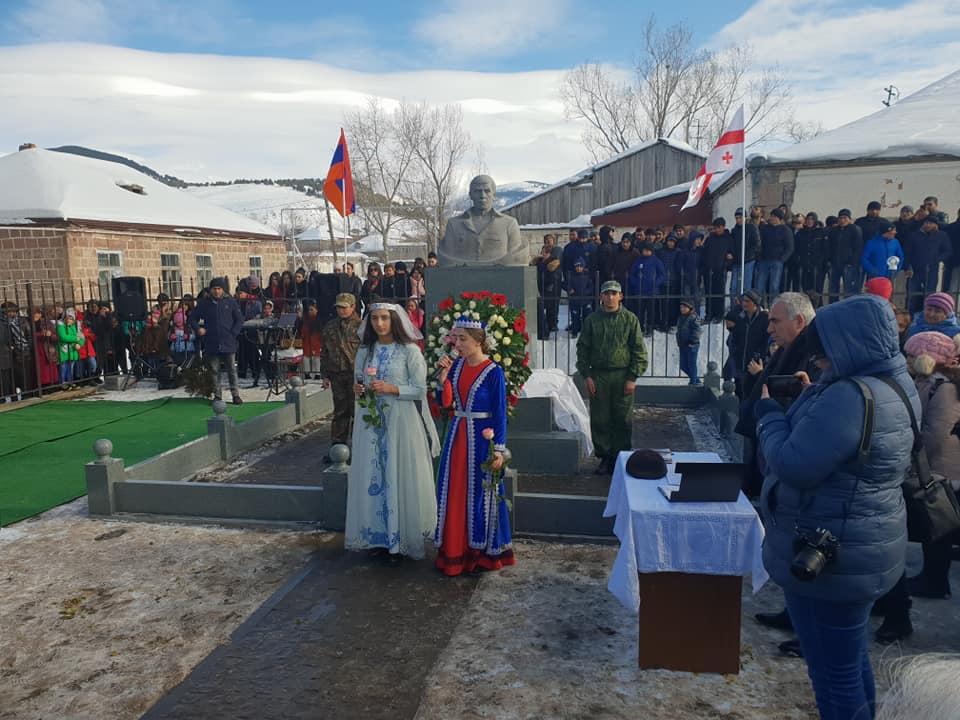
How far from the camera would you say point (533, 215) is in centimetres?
3425

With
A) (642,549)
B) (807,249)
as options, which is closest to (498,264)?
(642,549)

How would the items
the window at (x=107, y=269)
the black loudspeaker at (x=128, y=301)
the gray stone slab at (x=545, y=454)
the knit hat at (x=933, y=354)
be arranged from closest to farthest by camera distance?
the knit hat at (x=933, y=354) < the gray stone slab at (x=545, y=454) < the black loudspeaker at (x=128, y=301) < the window at (x=107, y=269)

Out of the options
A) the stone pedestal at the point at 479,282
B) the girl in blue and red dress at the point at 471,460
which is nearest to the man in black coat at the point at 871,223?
the stone pedestal at the point at 479,282

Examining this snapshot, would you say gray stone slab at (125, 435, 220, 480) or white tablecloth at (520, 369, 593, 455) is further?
white tablecloth at (520, 369, 593, 455)

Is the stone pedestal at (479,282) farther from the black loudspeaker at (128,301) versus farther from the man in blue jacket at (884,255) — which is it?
the black loudspeaker at (128,301)

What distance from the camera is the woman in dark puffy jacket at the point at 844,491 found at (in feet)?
8.73

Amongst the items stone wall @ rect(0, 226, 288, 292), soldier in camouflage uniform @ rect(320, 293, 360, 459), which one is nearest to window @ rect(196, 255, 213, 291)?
stone wall @ rect(0, 226, 288, 292)

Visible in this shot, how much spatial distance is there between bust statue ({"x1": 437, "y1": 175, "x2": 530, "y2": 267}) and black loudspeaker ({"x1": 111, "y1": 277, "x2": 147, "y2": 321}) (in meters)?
8.78

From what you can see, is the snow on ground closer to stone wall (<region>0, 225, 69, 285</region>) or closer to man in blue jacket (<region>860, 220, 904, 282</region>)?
man in blue jacket (<region>860, 220, 904, 282</region>)

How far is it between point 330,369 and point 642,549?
539 centimetres

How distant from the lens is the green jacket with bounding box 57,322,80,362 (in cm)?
1323

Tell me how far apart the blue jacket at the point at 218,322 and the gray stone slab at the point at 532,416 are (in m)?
5.94

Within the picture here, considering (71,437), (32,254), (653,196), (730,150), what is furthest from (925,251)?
(32,254)

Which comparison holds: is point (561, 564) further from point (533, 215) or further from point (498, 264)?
point (533, 215)
